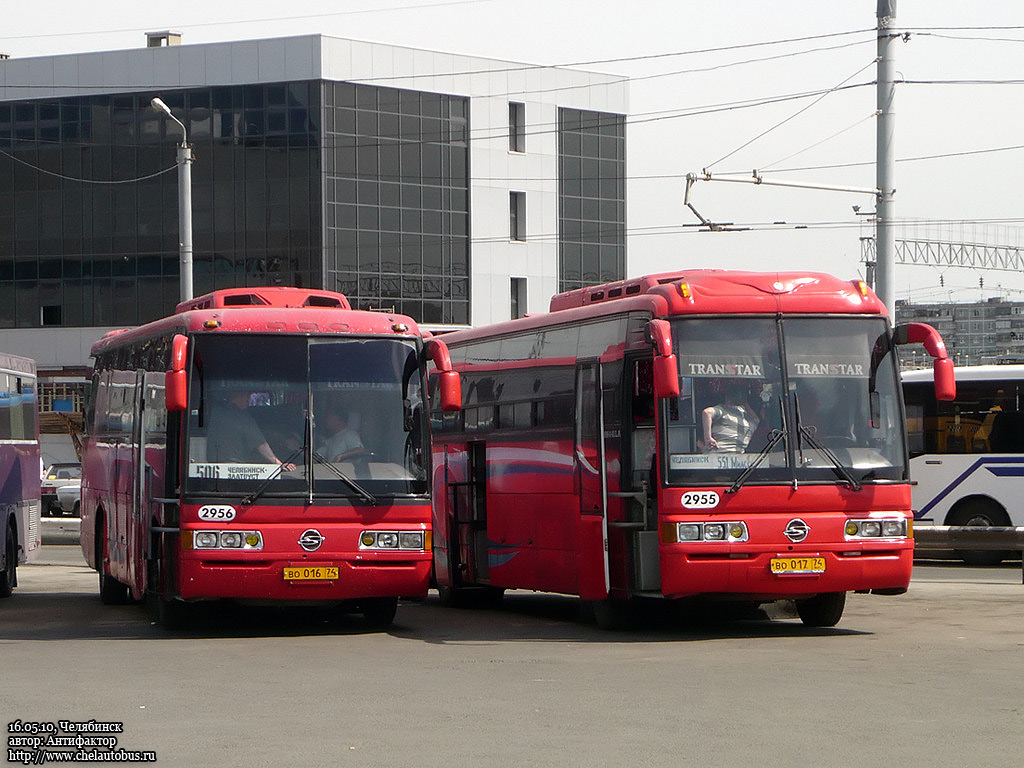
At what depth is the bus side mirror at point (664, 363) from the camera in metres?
13.6

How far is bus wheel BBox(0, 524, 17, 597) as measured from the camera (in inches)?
790

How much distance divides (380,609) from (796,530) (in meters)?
4.15

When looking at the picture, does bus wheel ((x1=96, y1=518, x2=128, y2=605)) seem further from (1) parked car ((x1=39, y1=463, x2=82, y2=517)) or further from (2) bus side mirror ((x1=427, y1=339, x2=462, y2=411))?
(1) parked car ((x1=39, y1=463, x2=82, y2=517))

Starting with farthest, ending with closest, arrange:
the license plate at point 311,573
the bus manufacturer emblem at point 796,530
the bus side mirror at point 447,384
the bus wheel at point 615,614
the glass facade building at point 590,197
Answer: the glass facade building at point 590,197, the bus wheel at point 615,614, the license plate at point 311,573, the bus side mirror at point 447,384, the bus manufacturer emblem at point 796,530

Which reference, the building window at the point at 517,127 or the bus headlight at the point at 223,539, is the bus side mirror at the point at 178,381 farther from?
the building window at the point at 517,127

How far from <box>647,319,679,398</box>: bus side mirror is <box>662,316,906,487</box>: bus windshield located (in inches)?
19.6

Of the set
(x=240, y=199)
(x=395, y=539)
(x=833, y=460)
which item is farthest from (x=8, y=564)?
(x=240, y=199)

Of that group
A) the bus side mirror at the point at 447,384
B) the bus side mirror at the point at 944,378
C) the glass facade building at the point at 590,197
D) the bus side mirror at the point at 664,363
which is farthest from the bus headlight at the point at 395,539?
the glass facade building at the point at 590,197

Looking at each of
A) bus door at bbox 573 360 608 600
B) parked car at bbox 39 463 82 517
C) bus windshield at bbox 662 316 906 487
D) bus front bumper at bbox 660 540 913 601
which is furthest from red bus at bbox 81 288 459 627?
Answer: parked car at bbox 39 463 82 517

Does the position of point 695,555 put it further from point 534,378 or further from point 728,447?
point 534,378

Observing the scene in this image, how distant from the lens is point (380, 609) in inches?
623

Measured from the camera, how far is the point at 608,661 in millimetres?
12703

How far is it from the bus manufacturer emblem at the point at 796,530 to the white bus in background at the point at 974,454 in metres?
12.3

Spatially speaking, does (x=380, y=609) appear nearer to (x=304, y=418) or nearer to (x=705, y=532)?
(x=304, y=418)
